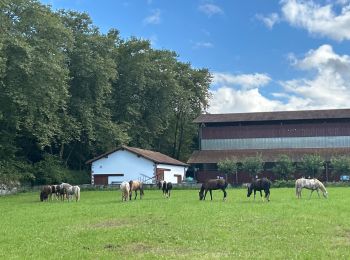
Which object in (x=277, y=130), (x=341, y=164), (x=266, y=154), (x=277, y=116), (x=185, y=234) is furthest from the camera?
(x=277, y=116)

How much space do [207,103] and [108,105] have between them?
821 inches

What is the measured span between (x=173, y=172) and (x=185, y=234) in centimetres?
4795

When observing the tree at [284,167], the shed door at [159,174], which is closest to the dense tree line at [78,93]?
the shed door at [159,174]

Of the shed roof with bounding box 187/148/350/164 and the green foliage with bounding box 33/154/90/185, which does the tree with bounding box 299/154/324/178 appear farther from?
the green foliage with bounding box 33/154/90/185

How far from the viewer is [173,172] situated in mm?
64438

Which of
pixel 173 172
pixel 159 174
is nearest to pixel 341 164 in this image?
pixel 173 172

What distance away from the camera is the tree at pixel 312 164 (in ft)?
202

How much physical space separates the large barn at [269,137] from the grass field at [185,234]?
45896 millimetres

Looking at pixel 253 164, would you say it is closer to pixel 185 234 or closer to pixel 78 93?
pixel 78 93

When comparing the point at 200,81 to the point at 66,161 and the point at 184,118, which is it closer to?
the point at 184,118

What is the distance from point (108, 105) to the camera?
6769cm

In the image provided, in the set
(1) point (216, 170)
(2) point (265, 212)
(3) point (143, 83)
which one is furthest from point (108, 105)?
(2) point (265, 212)

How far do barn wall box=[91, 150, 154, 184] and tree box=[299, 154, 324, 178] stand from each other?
1878cm

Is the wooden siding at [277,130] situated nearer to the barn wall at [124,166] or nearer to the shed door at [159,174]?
the shed door at [159,174]
